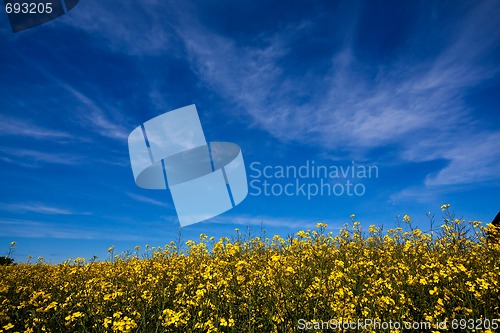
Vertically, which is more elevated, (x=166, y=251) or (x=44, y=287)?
(x=166, y=251)

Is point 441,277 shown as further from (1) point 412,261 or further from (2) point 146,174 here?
(2) point 146,174

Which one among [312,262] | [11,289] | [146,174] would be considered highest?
[146,174]

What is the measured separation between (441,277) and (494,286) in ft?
2.38

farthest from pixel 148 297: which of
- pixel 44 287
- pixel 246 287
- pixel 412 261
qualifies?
pixel 412 261

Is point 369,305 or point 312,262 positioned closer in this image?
point 369,305

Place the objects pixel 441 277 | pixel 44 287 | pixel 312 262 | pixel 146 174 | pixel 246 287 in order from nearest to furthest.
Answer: pixel 246 287, pixel 441 277, pixel 312 262, pixel 44 287, pixel 146 174

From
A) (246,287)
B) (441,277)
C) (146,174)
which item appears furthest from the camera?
(146,174)

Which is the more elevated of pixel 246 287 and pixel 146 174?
pixel 146 174

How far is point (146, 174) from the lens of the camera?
982 centimetres

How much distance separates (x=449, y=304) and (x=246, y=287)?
305 cm

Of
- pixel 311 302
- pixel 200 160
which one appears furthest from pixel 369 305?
pixel 200 160

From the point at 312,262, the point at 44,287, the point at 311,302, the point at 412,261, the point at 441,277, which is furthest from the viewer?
the point at 44,287

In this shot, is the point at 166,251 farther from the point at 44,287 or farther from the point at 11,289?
the point at 11,289

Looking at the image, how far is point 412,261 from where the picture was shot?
7.04 metres
